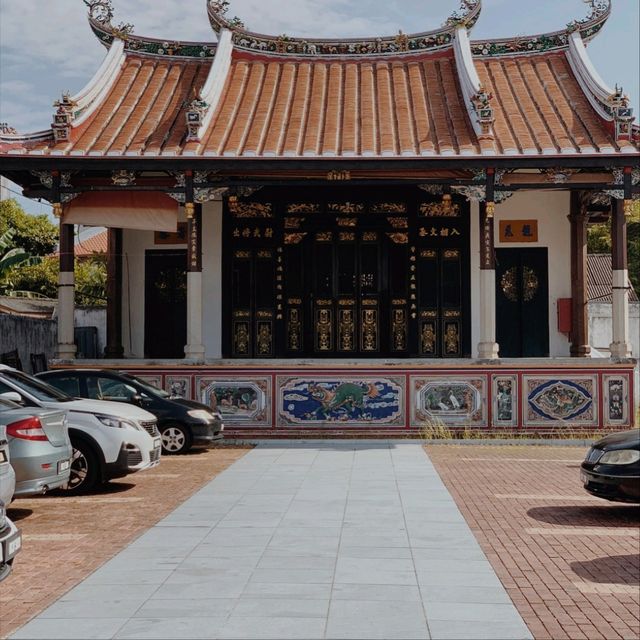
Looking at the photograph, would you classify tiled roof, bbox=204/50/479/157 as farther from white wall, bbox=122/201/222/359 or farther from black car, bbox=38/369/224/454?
black car, bbox=38/369/224/454

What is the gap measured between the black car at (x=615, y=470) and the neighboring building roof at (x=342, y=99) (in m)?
8.75

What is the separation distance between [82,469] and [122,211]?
8.24 metres

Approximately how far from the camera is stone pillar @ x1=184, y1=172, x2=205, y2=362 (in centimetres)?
1841

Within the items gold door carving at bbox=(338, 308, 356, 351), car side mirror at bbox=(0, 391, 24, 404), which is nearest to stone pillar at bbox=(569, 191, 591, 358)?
gold door carving at bbox=(338, 308, 356, 351)

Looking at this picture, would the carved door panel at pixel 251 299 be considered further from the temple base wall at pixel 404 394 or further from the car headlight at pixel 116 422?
the car headlight at pixel 116 422

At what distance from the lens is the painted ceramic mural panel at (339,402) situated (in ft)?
Answer: 60.1

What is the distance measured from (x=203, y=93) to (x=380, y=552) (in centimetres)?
1388

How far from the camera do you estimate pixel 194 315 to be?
60.4 feet

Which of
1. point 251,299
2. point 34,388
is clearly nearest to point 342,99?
point 251,299

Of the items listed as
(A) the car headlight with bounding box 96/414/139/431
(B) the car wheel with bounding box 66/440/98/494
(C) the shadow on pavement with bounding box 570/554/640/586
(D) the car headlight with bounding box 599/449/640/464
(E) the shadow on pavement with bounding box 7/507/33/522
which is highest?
(A) the car headlight with bounding box 96/414/139/431

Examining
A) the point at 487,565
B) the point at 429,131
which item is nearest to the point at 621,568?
the point at 487,565

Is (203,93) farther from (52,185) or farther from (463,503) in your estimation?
(463,503)

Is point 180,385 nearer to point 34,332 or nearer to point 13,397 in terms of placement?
point 34,332

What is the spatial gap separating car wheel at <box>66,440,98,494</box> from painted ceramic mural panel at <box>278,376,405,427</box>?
6859 millimetres
